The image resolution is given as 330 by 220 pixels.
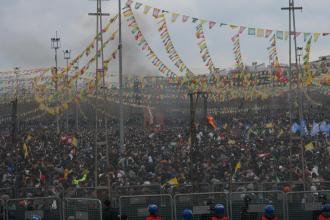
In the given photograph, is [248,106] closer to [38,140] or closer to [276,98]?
[276,98]

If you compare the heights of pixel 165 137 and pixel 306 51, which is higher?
pixel 306 51

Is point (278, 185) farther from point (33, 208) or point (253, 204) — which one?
point (33, 208)

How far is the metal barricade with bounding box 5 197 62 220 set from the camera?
635 inches

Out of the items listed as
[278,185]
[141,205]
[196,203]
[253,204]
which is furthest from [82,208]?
[278,185]

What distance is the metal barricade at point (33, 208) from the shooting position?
53.0 feet

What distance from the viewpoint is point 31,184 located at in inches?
1033

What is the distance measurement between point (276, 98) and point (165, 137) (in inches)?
952

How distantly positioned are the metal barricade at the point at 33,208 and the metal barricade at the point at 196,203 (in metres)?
2.65

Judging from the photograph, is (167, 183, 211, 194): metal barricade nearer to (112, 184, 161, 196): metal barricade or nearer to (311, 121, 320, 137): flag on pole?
(112, 184, 161, 196): metal barricade

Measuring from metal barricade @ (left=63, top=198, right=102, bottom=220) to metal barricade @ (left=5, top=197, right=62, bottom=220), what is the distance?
0.31 meters

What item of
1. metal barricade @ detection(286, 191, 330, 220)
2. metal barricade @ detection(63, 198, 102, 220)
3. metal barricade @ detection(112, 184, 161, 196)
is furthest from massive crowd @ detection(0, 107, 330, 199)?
metal barricade @ detection(63, 198, 102, 220)

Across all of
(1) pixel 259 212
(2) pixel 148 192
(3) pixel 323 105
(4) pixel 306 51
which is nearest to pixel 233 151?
(4) pixel 306 51

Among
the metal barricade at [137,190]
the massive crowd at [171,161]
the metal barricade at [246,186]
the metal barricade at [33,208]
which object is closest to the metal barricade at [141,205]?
the metal barricade at [33,208]

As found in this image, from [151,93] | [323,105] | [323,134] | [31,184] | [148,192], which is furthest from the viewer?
[323,105]
